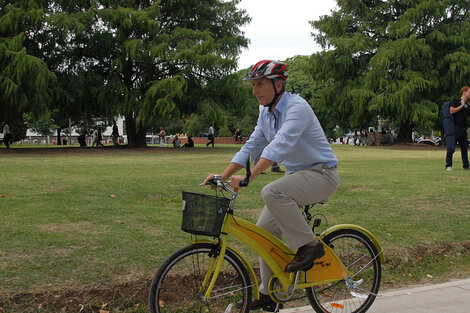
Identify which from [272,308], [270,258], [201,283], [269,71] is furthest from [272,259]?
[269,71]

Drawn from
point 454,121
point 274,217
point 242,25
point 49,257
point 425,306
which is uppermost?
point 242,25

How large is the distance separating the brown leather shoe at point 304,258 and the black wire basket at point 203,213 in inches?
29.2

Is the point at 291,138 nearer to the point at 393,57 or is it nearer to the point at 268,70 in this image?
the point at 268,70

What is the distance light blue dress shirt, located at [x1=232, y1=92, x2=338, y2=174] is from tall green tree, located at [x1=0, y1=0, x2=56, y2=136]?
21.8 m

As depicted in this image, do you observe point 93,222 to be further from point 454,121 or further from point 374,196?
point 454,121

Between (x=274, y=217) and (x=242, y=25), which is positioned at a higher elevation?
(x=242, y=25)

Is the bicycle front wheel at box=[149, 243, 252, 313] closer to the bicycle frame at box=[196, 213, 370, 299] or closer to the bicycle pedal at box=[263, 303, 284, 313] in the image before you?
the bicycle frame at box=[196, 213, 370, 299]

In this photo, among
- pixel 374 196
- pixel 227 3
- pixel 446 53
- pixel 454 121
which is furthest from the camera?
pixel 446 53

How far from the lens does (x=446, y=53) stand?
1419 inches

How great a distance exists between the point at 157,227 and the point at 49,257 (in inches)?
63.2

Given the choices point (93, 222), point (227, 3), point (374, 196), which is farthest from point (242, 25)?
point (93, 222)

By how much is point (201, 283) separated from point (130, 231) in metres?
2.52

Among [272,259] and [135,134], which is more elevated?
[135,134]

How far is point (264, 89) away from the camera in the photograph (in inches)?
142
